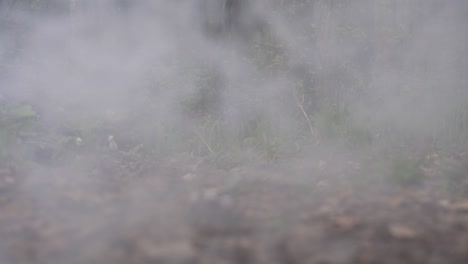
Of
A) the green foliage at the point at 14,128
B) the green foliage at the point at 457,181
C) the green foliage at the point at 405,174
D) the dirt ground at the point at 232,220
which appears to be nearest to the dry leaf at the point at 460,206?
the dirt ground at the point at 232,220

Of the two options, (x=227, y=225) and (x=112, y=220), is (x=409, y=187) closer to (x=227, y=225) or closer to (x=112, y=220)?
(x=227, y=225)

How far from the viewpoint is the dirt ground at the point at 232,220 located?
1.27 metres

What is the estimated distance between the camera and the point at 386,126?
3443mm

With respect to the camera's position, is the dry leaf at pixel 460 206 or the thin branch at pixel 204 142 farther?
the thin branch at pixel 204 142

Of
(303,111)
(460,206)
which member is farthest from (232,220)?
(303,111)

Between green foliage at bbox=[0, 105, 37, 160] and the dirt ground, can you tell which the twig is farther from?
green foliage at bbox=[0, 105, 37, 160]

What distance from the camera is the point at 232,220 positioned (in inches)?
60.2

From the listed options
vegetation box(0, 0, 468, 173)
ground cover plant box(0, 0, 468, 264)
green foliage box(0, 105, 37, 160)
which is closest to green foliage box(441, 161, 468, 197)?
ground cover plant box(0, 0, 468, 264)

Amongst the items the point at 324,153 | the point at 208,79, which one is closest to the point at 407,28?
the point at 324,153

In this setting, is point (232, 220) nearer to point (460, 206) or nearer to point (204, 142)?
point (460, 206)

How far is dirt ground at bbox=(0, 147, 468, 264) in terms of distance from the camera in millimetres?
1272

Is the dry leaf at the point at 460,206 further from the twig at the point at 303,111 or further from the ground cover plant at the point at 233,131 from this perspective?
the twig at the point at 303,111

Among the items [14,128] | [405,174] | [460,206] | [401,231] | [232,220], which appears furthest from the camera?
[14,128]

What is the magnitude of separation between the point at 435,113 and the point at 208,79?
2109mm
